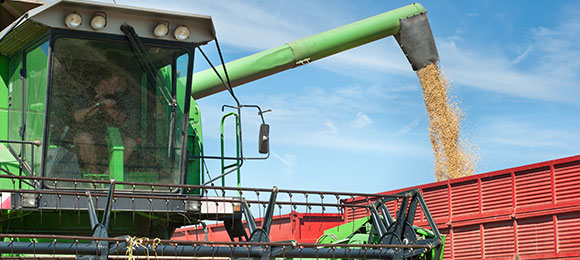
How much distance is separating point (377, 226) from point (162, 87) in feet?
6.43

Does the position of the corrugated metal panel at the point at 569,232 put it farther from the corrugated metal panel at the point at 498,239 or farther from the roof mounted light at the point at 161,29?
the roof mounted light at the point at 161,29

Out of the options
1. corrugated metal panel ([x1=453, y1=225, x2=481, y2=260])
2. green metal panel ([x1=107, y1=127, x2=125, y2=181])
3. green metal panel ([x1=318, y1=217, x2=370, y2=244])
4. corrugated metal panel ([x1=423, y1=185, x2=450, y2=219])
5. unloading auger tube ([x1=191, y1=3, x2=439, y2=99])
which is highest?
unloading auger tube ([x1=191, y1=3, x2=439, y2=99])

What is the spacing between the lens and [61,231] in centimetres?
579

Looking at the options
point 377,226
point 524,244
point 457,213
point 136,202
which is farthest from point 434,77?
point 136,202

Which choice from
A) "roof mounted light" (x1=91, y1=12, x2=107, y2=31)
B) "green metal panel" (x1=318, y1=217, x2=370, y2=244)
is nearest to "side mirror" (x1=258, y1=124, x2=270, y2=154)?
"green metal panel" (x1=318, y1=217, x2=370, y2=244)

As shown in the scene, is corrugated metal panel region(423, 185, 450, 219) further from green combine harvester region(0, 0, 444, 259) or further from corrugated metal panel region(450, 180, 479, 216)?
green combine harvester region(0, 0, 444, 259)

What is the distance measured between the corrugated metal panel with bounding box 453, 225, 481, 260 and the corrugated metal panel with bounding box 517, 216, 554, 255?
687mm

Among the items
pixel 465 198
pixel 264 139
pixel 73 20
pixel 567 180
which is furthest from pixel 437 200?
pixel 73 20

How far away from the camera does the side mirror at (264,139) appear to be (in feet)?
20.0

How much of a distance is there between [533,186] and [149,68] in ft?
17.1

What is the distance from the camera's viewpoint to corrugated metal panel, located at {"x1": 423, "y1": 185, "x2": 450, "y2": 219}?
10.2 m

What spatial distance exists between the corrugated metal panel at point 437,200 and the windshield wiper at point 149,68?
527 cm

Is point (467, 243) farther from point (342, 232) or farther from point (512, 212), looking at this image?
point (342, 232)

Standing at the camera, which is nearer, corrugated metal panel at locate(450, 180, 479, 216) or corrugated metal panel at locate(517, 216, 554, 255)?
corrugated metal panel at locate(517, 216, 554, 255)
